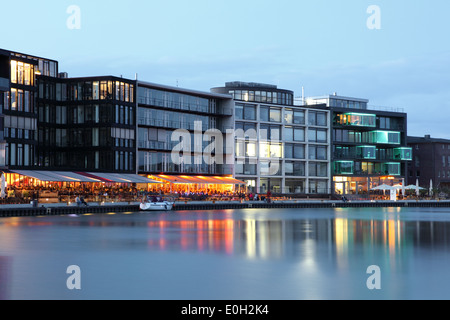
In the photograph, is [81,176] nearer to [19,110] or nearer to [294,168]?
[19,110]

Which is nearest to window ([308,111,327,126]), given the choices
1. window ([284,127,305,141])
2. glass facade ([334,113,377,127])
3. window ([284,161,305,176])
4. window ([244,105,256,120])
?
glass facade ([334,113,377,127])

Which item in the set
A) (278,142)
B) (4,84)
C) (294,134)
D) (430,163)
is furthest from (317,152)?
(4,84)

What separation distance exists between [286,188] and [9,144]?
185 ft

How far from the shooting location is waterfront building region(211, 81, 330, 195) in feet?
415

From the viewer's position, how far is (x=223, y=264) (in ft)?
86.8

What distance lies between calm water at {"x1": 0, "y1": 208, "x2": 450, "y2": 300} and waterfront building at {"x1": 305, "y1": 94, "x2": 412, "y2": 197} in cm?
9942

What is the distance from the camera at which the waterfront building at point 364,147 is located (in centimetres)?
14138

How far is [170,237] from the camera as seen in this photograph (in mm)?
39688

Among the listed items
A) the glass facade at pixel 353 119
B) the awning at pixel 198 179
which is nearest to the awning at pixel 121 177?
the awning at pixel 198 179

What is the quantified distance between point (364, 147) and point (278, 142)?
2111 cm

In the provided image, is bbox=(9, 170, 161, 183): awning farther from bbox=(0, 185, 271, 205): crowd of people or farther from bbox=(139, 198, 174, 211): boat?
bbox=(139, 198, 174, 211): boat

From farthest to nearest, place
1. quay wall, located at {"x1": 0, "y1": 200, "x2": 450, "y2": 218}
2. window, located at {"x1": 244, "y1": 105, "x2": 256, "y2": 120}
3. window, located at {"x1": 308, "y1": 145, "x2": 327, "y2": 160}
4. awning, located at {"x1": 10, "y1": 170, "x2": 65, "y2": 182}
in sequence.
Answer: window, located at {"x1": 308, "y1": 145, "x2": 327, "y2": 160}, window, located at {"x1": 244, "y1": 105, "x2": 256, "y2": 120}, awning, located at {"x1": 10, "y1": 170, "x2": 65, "y2": 182}, quay wall, located at {"x1": 0, "y1": 200, "x2": 450, "y2": 218}
